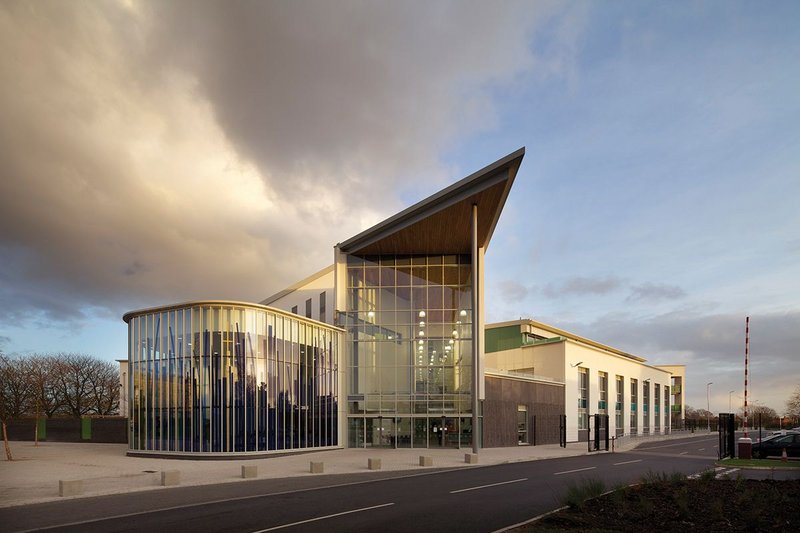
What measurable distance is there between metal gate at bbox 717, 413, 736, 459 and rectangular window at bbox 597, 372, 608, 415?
2911 centimetres

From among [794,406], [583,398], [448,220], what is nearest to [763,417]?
[794,406]

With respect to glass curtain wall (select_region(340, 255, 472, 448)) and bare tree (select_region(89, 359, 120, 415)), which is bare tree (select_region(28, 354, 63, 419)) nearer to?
bare tree (select_region(89, 359, 120, 415))

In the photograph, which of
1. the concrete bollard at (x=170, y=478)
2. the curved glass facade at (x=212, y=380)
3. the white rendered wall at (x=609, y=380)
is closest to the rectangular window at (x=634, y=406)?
the white rendered wall at (x=609, y=380)

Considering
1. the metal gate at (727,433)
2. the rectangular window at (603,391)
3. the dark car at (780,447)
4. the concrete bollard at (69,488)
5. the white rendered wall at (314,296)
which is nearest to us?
the concrete bollard at (69,488)

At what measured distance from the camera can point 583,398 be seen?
2301 inches

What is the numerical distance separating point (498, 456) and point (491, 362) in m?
29.0

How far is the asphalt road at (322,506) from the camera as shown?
12992 millimetres

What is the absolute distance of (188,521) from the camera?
13.6 meters

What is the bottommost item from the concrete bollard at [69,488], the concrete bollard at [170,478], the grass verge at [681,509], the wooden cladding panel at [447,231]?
the concrete bollard at [170,478]

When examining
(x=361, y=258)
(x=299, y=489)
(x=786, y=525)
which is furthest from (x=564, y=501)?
(x=361, y=258)

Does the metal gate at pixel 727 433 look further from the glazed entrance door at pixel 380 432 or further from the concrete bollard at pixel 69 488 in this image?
the concrete bollard at pixel 69 488

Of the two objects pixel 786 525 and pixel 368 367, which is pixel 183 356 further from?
pixel 786 525

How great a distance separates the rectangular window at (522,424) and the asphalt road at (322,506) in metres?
22.8

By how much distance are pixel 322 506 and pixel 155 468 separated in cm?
1389
